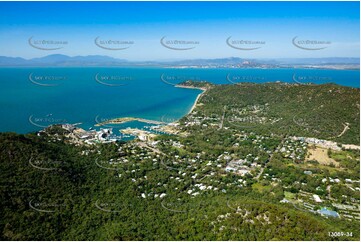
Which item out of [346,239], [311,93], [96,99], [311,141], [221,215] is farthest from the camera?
[96,99]

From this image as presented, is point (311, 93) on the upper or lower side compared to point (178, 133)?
upper

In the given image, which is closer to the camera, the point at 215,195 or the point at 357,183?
the point at 215,195

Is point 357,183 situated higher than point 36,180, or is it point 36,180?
point 36,180

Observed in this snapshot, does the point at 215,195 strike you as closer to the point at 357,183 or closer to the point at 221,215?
the point at 221,215

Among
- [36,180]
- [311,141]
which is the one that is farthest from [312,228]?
[311,141]

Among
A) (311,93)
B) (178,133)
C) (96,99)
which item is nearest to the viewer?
(178,133)

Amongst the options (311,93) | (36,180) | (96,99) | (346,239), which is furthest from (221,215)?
(96,99)

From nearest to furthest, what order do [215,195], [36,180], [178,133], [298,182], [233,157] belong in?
[36,180] → [215,195] → [298,182] → [233,157] → [178,133]

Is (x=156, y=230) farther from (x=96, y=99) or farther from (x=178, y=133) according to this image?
(x=96, y=99)

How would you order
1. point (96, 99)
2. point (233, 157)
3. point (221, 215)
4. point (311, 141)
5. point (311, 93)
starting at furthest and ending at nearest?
point (96, 99) < point (311, 93) < point (311, 141) < point (233, 157) < point (221, 215)
